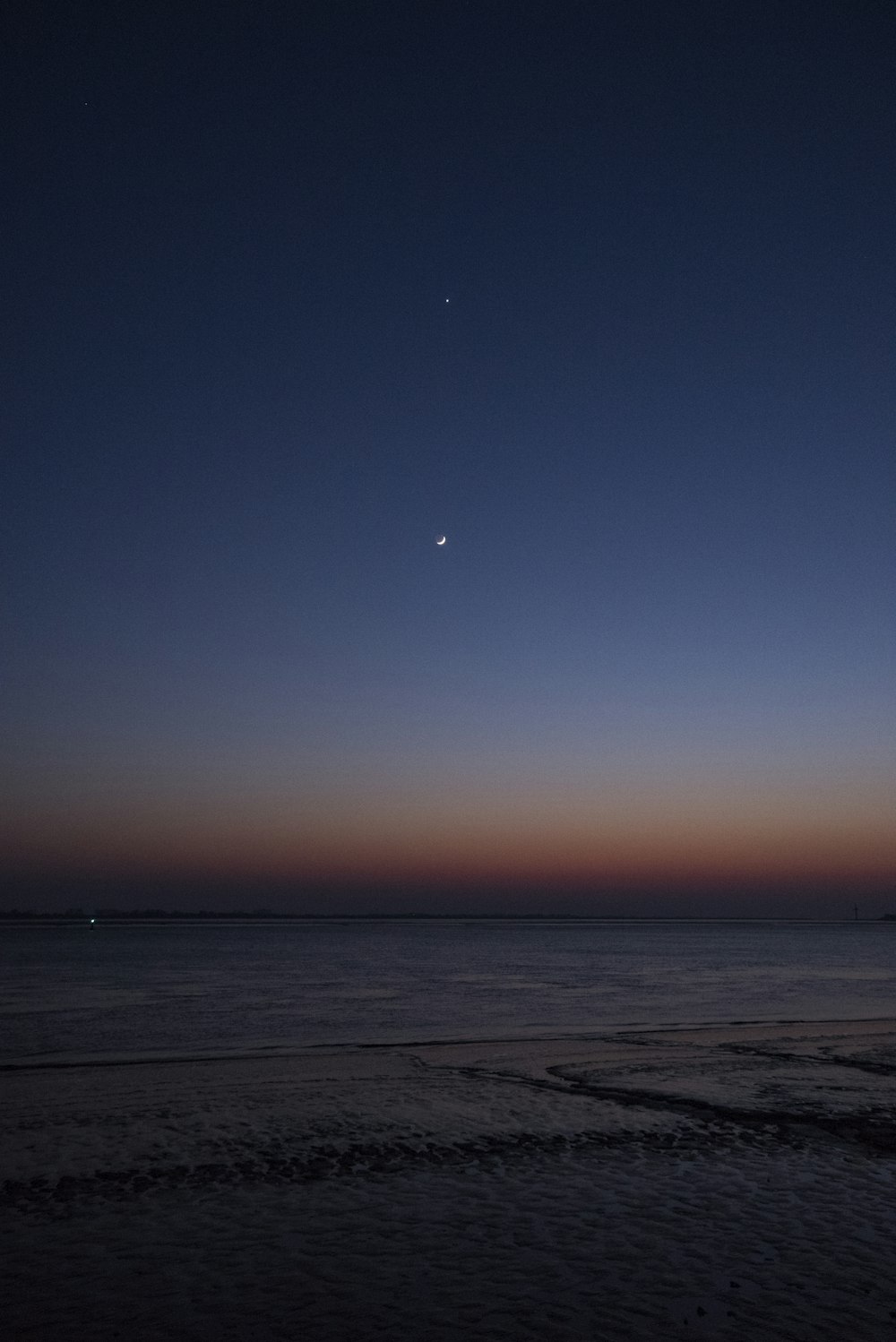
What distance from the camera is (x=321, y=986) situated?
38.2 meters

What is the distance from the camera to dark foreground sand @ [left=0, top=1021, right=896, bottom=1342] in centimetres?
646

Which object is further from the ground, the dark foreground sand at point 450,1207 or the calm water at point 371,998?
the dark foreground sand at point 450,1207

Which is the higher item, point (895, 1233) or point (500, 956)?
point (895, 1233)

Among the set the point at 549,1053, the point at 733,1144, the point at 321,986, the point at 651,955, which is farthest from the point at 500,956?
the point at 733,1144

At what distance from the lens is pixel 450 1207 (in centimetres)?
894

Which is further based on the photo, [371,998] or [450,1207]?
[371,998]

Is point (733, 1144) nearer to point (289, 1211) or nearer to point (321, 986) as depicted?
point (289, 1211)

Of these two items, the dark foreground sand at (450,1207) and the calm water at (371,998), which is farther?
the calm water at (371,998)

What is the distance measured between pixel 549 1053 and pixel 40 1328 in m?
15.0

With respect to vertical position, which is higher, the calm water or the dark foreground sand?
the dark foreground sand

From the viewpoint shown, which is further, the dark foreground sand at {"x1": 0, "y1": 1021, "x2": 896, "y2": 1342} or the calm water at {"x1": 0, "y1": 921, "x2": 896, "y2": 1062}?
the calm water at {"x1": 0, "y1": 921, "x2": 896, "y2": 1062}

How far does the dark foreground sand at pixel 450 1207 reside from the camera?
6.46 metres

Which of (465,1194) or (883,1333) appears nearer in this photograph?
(883,1333)

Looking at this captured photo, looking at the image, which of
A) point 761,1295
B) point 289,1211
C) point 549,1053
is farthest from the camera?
point 549,1053
